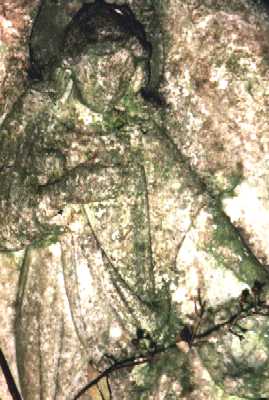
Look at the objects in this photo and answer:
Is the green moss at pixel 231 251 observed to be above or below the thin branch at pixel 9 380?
above

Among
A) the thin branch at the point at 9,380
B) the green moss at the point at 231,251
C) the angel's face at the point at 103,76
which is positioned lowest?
the thin branch at the point at 9,380

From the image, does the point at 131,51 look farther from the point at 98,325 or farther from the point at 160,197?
the point at 98,325

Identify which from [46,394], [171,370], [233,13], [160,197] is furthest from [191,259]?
[233,13]

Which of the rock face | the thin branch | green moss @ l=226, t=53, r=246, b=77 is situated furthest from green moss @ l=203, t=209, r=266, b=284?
the thin branch

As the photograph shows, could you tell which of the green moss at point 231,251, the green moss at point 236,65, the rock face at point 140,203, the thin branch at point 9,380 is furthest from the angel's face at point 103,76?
the thin branch at point 9,380

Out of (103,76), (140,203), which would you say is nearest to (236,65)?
(103,76)

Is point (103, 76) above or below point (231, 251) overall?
above

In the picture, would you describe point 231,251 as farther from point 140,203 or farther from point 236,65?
point 236,65

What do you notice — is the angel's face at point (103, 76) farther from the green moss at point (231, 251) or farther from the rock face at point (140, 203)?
the green moss at point (231, 251)

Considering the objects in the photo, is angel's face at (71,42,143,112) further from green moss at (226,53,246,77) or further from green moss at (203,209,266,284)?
green moss at (203,209,266,284)
